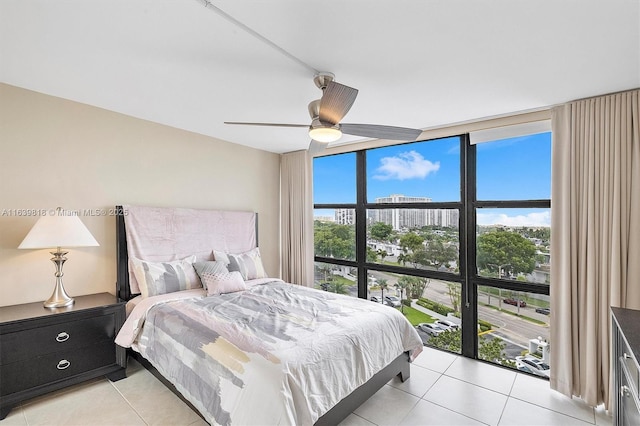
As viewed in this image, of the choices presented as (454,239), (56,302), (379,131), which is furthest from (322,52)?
(56,302)

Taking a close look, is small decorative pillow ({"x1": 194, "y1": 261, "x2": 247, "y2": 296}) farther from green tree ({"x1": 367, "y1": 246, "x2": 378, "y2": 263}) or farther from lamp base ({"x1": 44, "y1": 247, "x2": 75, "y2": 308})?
green tree ({"x1": 367, "y1": 246, "x2": 378, "y2": 263})

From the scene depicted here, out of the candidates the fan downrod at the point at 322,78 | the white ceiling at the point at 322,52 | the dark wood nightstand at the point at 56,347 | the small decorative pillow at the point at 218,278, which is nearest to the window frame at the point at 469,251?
the white ceiling at the point at 322,52

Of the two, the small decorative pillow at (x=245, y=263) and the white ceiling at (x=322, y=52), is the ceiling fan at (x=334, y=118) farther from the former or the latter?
the small decorative pillow at (x=245, y=263)

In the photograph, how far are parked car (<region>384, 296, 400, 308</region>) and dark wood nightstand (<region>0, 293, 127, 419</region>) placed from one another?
2.88m

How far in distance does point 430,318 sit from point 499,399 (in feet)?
3.84

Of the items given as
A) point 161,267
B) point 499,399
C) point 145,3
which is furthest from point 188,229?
point 499,399

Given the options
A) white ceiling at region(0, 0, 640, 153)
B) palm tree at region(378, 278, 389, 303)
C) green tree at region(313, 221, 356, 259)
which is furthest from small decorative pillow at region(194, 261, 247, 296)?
palm tree at region(378, 278, 389, 303)

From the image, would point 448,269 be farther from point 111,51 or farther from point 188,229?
point 111,51

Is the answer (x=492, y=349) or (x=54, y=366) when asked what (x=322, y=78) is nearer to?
(x=54, y=366)

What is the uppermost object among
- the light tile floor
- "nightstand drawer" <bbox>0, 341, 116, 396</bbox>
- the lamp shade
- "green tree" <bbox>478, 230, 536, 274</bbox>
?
the lamp shade

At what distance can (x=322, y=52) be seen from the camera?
74.9 inches

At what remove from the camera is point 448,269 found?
3.49 metres

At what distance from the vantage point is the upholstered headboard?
310 cm

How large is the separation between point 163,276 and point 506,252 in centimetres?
346
